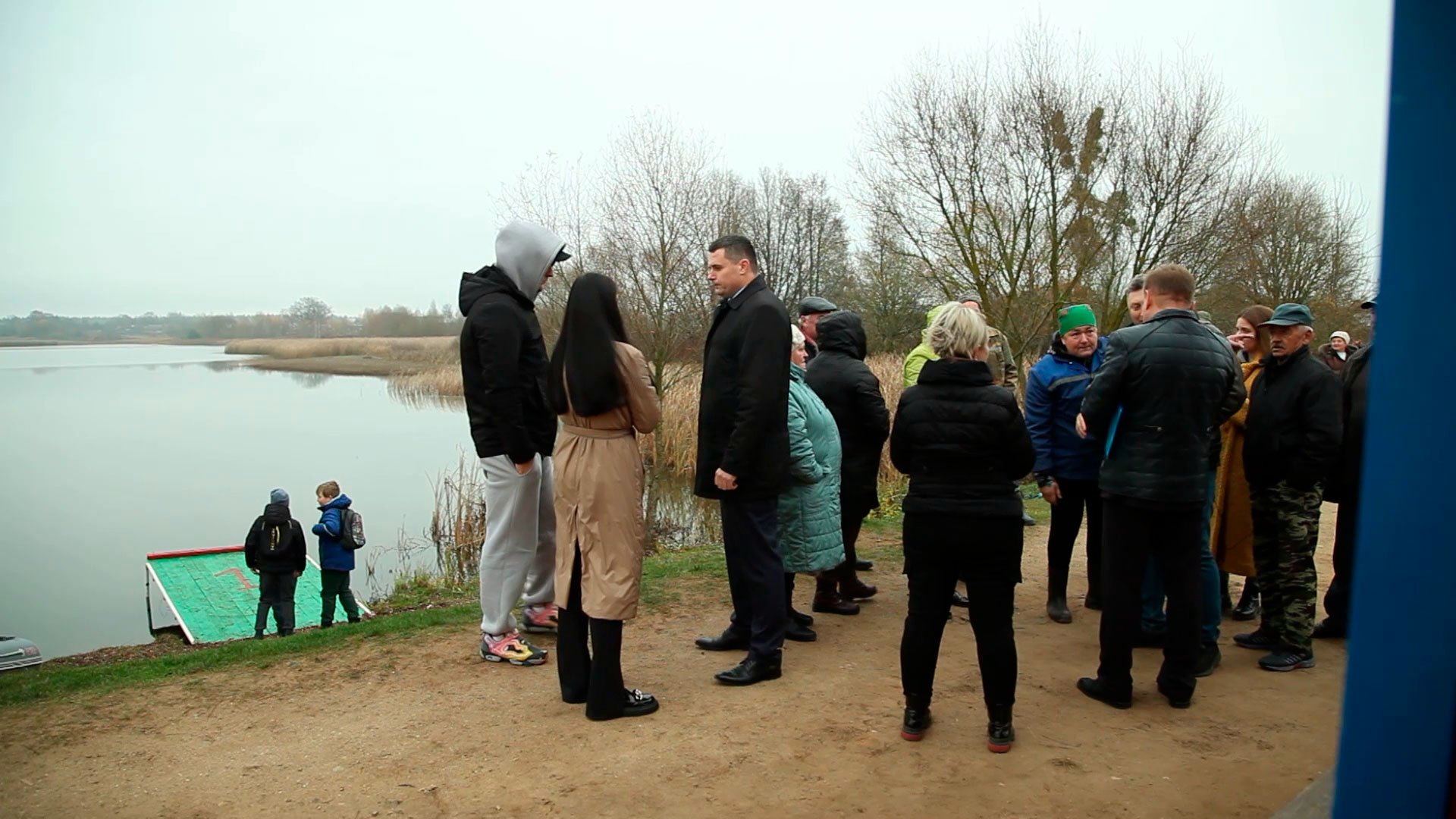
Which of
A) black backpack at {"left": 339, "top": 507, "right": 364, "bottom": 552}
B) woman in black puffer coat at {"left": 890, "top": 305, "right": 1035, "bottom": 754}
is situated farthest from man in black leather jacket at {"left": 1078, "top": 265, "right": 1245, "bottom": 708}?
black backpack at {"left": 339, "top": 507, "right": 364, "bottom": 552}

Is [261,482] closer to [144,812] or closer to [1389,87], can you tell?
[144,812]

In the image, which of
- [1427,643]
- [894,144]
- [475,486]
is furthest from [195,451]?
[1427,643]

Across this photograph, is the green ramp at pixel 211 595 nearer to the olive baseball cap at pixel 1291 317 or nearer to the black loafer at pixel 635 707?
the black loafer at pixel 635 707

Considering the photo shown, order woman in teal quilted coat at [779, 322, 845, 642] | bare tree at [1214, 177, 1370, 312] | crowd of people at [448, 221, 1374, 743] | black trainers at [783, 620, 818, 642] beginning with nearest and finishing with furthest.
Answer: crowd of people at [448, 221, 1374, 743]
woman in teal quilted coat at [779, 322, 845, 642]
black trainers at [783, 620, 818, 642]
bare tree at [1214, 177, 1370, 312]

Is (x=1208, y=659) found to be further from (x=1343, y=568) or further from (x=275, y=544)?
(x=275, y=544)

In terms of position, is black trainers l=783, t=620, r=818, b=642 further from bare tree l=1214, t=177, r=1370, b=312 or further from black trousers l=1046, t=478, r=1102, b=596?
bare tree l=1214, t=177, r=1370, b=312

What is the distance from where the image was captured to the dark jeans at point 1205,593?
14.5 ft

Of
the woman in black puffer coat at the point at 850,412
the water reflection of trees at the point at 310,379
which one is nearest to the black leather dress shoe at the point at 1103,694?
the woman in black puffer coat at the point at 850,412

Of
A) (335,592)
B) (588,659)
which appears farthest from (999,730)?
(335,592)

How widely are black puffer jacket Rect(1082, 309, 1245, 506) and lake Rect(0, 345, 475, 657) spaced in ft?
34.2

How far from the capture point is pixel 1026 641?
202 inches

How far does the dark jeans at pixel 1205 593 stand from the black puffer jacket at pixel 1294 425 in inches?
Result: 10.4

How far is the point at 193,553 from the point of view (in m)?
14.1

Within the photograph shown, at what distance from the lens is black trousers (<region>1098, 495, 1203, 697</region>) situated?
4074mm
